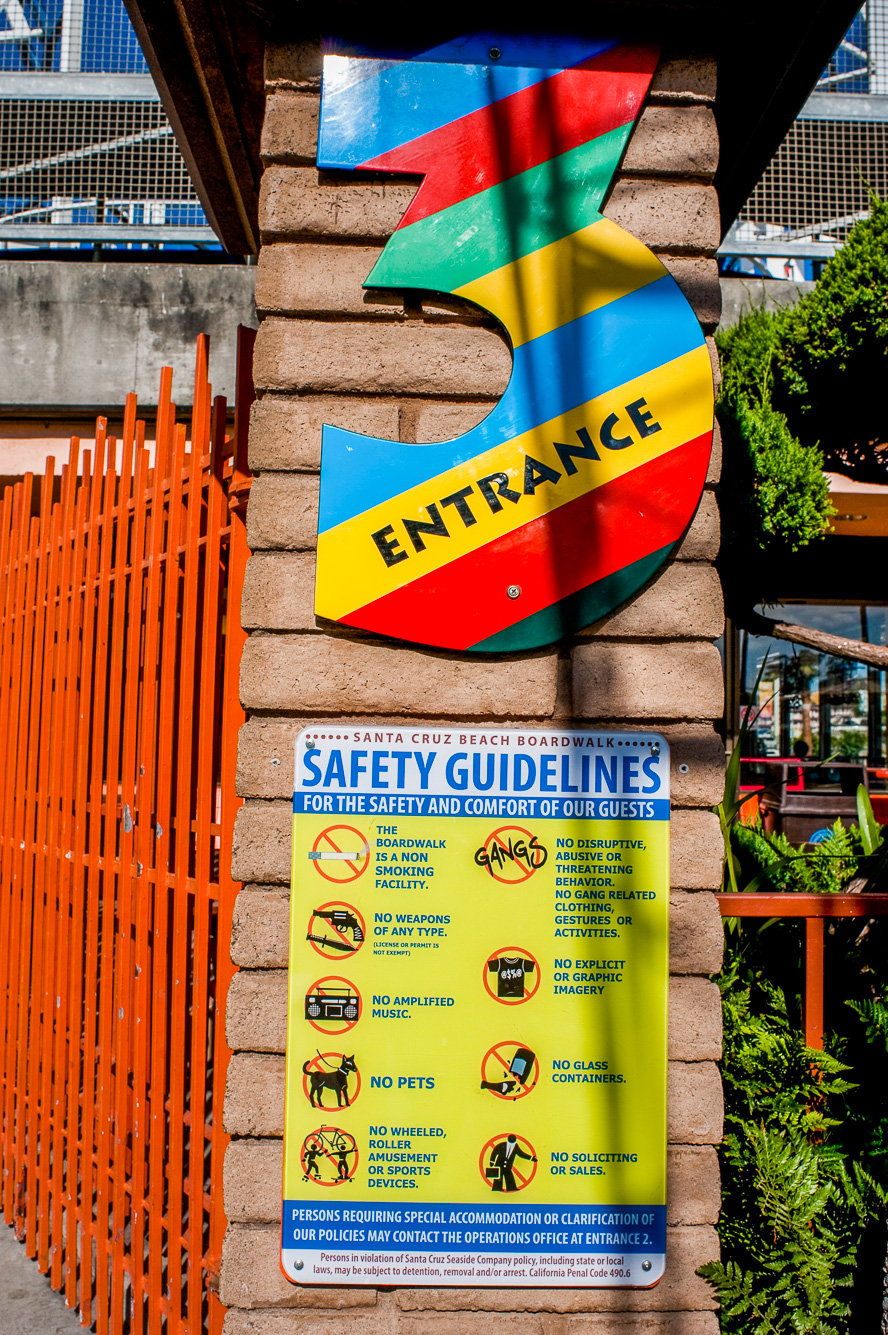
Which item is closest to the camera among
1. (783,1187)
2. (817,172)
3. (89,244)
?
(783,1187)

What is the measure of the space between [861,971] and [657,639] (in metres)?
1.58

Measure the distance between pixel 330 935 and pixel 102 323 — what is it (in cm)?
712

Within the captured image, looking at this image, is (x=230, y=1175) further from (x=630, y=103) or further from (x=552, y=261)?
(x=630, y=103)

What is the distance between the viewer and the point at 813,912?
2412 mm

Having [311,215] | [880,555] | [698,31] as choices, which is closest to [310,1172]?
[311,215]

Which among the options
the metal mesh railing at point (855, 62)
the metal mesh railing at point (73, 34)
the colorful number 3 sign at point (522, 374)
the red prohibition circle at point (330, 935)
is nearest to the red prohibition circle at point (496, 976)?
the red prohibition circle at point (330, 935)

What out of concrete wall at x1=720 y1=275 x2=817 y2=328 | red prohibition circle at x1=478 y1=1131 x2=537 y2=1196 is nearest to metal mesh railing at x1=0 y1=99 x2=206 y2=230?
concrete wall at x1=720 y1=275 x2=817 y2=328

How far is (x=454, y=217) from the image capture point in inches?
72.4

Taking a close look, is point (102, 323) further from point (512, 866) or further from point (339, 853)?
point (512, 866)

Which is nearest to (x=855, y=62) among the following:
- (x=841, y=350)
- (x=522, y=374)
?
(x=841, y=350)

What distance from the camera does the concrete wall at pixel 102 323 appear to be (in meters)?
7.29

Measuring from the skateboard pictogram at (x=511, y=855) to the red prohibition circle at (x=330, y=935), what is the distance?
0.31 m

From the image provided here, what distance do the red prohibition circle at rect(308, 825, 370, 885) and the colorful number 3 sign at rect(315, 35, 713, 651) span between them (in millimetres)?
444

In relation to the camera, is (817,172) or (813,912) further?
(817,172)
